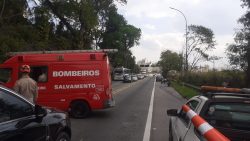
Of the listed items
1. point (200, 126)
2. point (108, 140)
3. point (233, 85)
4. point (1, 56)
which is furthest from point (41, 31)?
point (200, 126)

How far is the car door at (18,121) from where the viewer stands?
5.27 metres

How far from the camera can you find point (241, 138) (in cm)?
636

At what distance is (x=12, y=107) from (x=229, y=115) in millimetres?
3109

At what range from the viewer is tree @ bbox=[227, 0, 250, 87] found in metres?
35.6

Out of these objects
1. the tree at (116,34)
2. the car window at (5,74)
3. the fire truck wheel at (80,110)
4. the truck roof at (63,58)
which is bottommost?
the fire truck wheel at (80,110)

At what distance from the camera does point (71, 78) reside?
16531mm

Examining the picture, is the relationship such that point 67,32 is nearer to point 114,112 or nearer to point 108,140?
point 114,112

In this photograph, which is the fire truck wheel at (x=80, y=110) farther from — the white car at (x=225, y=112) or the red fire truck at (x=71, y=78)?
the white car at (x=225, y=112)

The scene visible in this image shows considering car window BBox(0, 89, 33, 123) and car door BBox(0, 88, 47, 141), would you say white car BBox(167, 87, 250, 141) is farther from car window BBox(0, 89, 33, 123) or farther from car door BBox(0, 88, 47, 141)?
car window BBox(0, 89, 33, 123)

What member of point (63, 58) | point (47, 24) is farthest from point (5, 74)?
point (47, 24)

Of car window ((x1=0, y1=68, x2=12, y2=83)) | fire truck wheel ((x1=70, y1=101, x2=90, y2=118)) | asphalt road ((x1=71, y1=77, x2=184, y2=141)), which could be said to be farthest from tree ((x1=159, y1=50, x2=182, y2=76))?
car window ((x1=0, y1=68, x2=12, y2=83))

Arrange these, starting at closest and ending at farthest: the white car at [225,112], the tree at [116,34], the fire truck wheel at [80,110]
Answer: the white car at [225,112] < the fire truck wheel at [80,110] < the tree at [116,34]

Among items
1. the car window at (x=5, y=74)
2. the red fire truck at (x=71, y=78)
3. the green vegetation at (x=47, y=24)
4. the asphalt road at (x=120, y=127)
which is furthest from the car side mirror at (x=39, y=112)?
the green vegetation at (x=47, y=24)

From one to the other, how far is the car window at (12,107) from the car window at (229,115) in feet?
8.34
